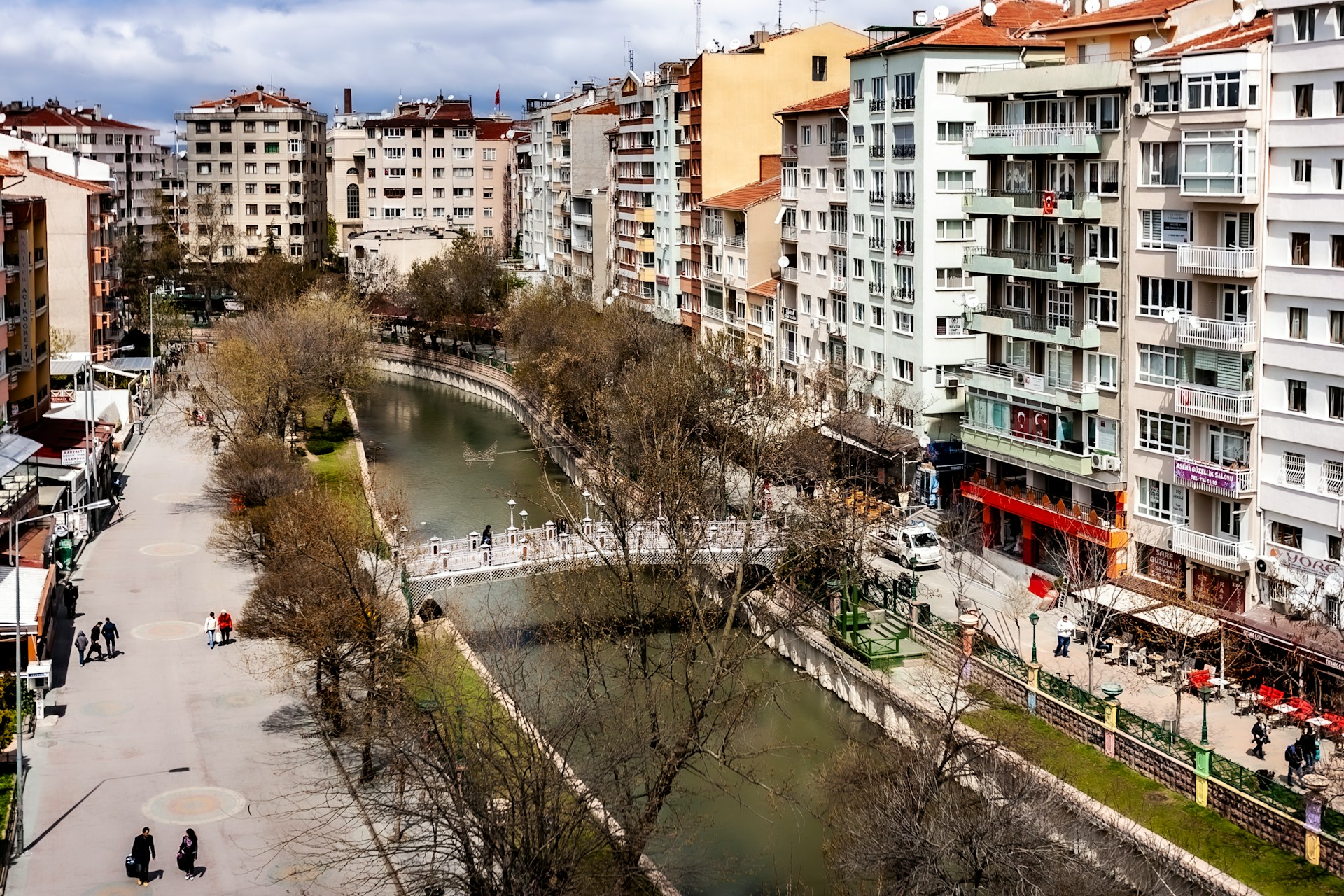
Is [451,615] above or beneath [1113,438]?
beneath

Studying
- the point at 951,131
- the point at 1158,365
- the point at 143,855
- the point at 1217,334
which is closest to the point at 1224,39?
the point at 1217,334

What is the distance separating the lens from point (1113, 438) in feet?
153

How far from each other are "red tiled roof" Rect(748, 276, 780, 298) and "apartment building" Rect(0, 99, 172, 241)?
8901cm

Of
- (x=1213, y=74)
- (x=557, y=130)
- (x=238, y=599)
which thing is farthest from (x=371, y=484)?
(x=557, y=130)

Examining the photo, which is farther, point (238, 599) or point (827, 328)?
point (827, 328)

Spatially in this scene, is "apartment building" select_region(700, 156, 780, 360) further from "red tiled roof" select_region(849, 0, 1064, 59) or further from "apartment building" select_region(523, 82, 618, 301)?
"apartment building" select_region(523, 82, 618, 301)

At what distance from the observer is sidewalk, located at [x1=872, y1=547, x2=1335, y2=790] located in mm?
35000

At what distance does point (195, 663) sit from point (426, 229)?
324ft

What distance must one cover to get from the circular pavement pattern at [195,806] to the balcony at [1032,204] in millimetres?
27370

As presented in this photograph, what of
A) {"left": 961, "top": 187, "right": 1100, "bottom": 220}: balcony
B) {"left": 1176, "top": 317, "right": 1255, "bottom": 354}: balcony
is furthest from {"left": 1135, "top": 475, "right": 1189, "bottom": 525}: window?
{"left": 961, "top": 187, "right": 1100, "bottom": 220}: balcony

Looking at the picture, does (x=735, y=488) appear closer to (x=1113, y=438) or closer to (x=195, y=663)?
(x=1113, y=438)

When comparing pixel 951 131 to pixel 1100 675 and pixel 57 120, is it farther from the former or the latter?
pixel 57 120

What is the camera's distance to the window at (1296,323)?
40.6 meters

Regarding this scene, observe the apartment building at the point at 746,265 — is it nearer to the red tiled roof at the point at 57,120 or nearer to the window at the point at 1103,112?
the window at the point at 1103,112
